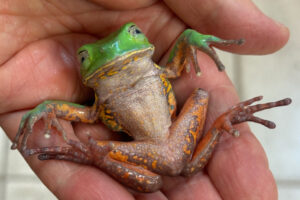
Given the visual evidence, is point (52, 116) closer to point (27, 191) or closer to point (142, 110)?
point (142, 110)

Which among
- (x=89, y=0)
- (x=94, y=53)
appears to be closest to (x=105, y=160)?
(x=94, y=53)

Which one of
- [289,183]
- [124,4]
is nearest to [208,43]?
[124,4]

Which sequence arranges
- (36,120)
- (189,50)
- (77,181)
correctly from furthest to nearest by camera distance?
1. (189,50)
2. (36,120)
3. (77,181)

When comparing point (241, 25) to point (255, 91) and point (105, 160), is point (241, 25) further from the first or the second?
point (255, 91)

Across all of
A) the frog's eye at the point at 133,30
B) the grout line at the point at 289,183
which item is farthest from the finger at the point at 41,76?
the grout line at the point at 289,183

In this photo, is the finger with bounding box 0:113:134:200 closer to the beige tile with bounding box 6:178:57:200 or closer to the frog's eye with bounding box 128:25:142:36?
the frog's eye with bounding box 128:25:142:36

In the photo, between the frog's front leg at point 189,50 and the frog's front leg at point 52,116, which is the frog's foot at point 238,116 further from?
the frog's front leg at point 52,116

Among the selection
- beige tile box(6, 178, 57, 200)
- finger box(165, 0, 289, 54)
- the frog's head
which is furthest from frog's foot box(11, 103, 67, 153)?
beige tile box(6, 178, 57, 200)
